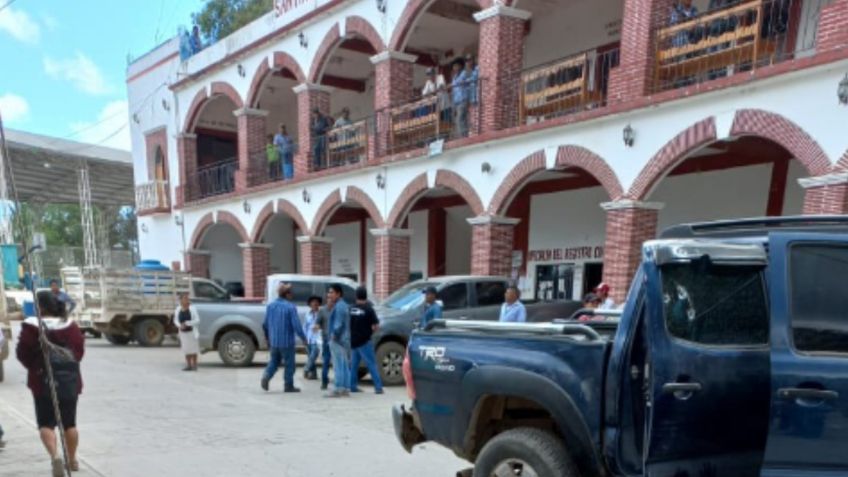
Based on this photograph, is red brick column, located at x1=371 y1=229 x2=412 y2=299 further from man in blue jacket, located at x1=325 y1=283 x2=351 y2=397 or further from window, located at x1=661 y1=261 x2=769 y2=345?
window, located at x1=661 y1=261 x2=769 y2=345

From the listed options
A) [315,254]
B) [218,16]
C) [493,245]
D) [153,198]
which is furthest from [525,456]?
[218,16]

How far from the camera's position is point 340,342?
342 inches

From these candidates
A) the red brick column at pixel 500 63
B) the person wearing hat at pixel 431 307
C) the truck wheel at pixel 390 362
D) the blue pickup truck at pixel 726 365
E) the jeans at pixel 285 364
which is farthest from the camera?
the red brick column at pixel 500 63

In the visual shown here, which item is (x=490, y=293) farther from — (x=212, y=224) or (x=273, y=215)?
(x=212, y=224)

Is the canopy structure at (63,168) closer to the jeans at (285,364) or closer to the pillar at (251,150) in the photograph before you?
the pillar at (251,150)

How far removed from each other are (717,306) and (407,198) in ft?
39.3

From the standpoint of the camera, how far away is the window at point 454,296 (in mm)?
10664

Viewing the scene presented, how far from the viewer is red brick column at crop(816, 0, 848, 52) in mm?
7703

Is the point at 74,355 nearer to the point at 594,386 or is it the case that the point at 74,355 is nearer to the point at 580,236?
the point at 594,386

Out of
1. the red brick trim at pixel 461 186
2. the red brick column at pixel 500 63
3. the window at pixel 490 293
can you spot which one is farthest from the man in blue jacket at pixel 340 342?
the red brick column at pixel 500 63

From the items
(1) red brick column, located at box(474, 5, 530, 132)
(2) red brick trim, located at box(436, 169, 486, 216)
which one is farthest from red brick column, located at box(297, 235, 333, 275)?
(1) red brick column, located at box(474, 5, 530, 132)

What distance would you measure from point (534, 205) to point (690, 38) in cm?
633

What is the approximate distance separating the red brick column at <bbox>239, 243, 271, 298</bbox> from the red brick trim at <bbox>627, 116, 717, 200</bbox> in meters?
13.2

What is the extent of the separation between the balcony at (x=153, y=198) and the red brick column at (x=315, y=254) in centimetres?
913
